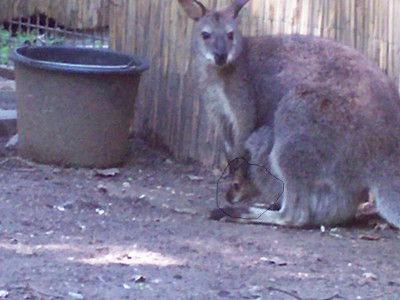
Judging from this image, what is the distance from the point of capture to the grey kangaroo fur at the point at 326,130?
5.80m

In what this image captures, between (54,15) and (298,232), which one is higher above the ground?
(54,15)

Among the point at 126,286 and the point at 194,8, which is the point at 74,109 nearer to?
the point at 194,8

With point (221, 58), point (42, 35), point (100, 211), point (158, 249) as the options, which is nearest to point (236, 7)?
point (221, 58)

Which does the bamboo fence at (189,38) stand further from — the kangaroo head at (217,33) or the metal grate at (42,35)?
the metal grate at (42,35)

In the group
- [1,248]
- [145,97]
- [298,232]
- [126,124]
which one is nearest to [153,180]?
[126,124]

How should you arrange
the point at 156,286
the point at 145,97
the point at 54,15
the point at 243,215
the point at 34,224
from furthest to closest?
the point at 54,15 < the point at 145,97 < the point at 243,215 < the point at 34,224 < the point at 156,286

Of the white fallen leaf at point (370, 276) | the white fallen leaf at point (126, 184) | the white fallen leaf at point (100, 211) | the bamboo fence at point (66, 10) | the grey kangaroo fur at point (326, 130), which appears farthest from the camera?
the bamboo fence at point (66, 10)

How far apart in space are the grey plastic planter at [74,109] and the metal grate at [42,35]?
1.71m

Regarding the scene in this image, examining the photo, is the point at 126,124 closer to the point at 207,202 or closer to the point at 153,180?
the point at 153,180

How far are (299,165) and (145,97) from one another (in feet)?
7.72

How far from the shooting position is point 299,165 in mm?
5855

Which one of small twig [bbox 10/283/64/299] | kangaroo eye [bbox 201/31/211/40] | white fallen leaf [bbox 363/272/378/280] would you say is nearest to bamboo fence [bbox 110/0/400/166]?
kangaroo eye [bbox 201/31/211/40]

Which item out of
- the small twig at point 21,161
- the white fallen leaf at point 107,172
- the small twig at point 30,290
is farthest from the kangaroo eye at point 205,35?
the small twig at point 30,290

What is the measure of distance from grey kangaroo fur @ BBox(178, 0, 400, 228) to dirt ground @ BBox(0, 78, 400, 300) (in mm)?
155
